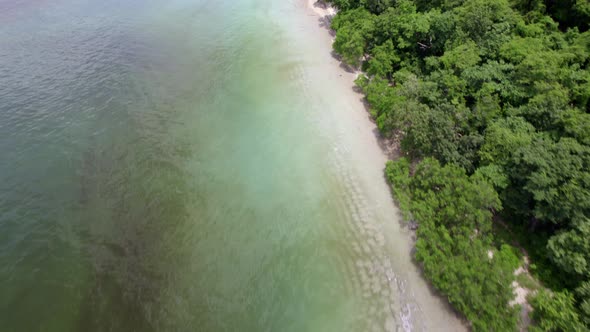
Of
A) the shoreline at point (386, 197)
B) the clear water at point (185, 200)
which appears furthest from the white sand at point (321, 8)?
the shoreline at point (386, 197)

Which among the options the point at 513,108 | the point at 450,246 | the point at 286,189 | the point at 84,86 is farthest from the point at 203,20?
the point at 450,246

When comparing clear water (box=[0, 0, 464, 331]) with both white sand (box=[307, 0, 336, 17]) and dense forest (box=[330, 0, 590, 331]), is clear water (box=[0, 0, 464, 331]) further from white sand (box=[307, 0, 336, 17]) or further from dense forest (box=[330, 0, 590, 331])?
white sand (box=[307, 0, 336, 17])

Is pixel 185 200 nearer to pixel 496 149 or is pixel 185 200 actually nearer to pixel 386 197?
pixel 386 197

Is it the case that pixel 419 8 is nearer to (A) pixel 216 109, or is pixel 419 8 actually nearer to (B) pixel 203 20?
(A) pixel 216 109

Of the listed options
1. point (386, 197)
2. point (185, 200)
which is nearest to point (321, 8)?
point (386, 197)

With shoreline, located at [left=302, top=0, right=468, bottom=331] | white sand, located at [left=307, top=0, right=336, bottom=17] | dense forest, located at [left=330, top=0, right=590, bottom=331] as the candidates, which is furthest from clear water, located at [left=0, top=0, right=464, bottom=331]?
white sand, located at [left=307, top=0, right=336, bottom=17]

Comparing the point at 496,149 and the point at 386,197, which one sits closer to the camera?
the point at 496,149

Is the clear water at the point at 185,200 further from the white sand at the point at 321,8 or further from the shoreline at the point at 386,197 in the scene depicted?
the white sand at the point at 321,8
